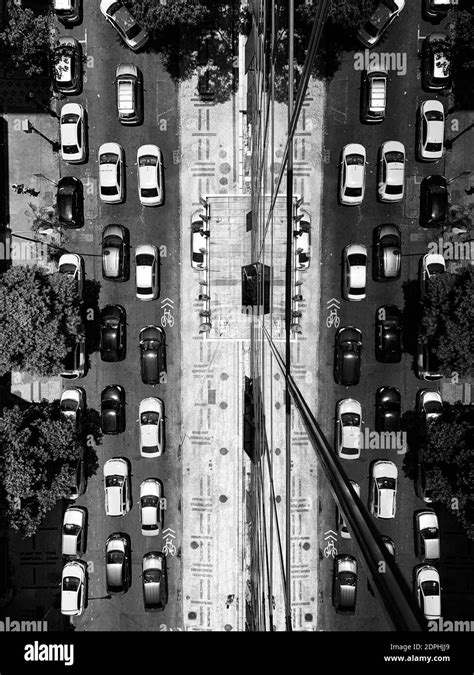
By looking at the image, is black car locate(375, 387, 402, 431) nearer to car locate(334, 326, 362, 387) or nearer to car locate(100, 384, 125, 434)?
car locate(334, 326, 362, 387)

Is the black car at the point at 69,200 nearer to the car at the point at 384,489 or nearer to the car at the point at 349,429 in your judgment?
the car at the point at 349,429

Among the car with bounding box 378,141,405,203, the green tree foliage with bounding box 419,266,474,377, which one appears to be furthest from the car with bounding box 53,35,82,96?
the green tree foliage with bounding box 419,266,474,377

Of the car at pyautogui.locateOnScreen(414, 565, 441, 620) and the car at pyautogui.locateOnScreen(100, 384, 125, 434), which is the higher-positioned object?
the car at pyautogui.locateOnScreen(100, 384, 125, 434)

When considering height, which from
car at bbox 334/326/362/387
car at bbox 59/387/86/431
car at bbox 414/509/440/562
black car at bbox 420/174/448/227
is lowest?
car at bbox 414/509/440/562

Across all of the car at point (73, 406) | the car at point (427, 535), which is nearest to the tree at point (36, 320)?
the car at point (73, 406)

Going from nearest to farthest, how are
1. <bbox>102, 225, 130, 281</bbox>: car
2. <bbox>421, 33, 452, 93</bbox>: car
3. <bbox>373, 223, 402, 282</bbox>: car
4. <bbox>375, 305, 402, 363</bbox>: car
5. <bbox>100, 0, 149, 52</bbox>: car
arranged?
<bbox>100, 0, 149, 52</bbox>: car < <bbox>421, 33, 452, 93</bbox>: car < <bbox>373, 223, 402, 282</bbox>: car < <bbox>102, 225, 130, 281</bbox>: car < <bbox>375, 305, 402, 363</bbox>: car
